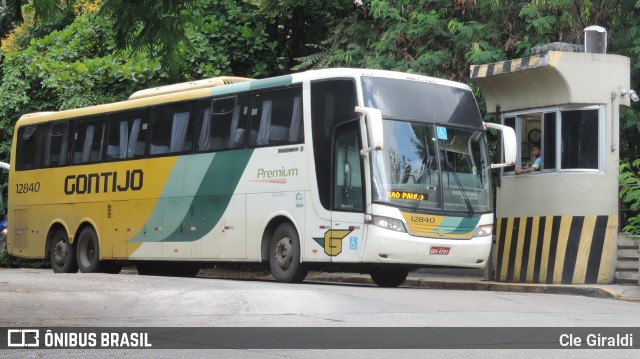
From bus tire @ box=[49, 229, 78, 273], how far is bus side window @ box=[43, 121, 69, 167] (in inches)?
60.7

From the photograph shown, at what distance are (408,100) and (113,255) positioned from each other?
8.33 metres

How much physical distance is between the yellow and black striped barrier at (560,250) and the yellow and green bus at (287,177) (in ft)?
4.94

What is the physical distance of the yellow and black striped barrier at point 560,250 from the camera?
19.7 meters

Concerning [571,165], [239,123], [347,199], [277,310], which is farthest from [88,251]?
[277,310]

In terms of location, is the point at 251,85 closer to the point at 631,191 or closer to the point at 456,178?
the point at 456,178

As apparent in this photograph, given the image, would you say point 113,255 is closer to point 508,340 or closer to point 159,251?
point 159,251

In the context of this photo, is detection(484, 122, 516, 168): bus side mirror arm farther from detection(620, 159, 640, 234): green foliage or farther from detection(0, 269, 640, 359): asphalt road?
detection(0, 269, 640, 359): asphalt road

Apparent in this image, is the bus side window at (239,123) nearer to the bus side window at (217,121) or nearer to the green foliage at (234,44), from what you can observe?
the bus side window at (217,121)

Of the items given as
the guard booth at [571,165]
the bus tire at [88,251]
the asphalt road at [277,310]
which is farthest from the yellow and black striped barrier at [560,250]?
the bus tire at [88,251]

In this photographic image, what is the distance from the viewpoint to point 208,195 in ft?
72.3

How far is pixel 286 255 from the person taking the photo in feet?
65.8

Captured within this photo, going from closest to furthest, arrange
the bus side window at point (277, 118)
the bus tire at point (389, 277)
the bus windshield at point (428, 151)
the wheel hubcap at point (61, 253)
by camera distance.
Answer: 1. the bus windshield at point (428, 151)
2. the bus side window at point (277, 118)
3. the bus tire at point (389, 277)
4. the wheel hubcap at point (61, 253)

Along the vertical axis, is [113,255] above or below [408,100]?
below

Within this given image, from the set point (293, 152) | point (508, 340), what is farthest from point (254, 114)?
point (508, 340)
